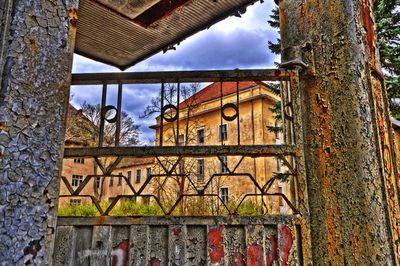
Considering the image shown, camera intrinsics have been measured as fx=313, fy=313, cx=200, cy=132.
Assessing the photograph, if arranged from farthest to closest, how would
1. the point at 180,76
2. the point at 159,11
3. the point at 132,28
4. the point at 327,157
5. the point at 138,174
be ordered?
the point at 138,174, the point at 132,28, the point at 159,11, the point at 180,76, the point at 327,157

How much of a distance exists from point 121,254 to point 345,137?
4.00ft

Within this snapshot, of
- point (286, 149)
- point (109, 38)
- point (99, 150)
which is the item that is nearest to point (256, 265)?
point (286, 149)

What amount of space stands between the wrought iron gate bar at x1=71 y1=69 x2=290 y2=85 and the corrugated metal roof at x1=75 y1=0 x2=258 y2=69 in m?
1.44

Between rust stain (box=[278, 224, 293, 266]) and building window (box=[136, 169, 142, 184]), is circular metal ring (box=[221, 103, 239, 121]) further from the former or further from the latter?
building window (box=[136, 169, 142, 184])

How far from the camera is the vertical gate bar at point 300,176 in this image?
1.52 m

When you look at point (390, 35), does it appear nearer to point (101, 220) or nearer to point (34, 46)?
point (101, 220)

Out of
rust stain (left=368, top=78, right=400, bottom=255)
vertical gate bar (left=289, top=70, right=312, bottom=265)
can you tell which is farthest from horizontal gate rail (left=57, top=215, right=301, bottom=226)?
rust stain (left=368, top=78, right=400, bottom=255)

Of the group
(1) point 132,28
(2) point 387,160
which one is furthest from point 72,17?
(1) point 132,28

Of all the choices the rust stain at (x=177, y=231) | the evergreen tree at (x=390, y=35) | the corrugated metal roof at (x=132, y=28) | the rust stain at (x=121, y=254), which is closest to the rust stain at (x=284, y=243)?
the rust stain at (x=177, y=231)

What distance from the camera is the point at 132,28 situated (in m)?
3.36

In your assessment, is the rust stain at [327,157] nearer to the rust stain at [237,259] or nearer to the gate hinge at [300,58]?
the gate hinge at [300,58]

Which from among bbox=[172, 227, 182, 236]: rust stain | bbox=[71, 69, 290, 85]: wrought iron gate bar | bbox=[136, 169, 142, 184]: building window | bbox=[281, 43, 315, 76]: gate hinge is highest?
bbox=[136, 169, 142, 184]: building window

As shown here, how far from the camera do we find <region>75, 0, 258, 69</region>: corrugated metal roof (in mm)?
2984

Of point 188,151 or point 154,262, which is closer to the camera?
point 154,262
